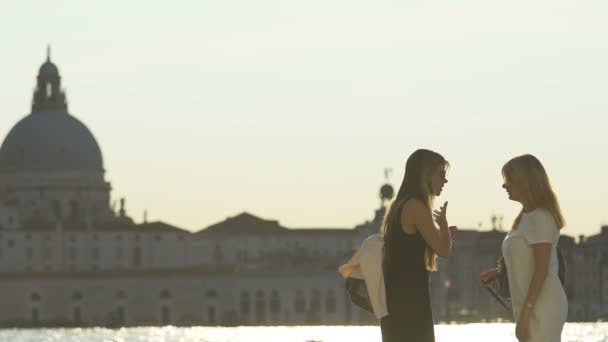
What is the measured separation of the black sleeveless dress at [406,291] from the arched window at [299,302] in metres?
151

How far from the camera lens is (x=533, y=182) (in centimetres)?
1312

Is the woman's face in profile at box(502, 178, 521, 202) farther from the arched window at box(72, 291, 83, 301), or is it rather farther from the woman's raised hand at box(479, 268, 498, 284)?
the arched window at box(72, 291, 83, 301)

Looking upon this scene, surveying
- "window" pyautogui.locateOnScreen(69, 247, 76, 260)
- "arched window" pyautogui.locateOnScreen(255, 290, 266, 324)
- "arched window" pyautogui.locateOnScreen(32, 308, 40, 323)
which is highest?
"window" pyautogui.locateOnScreen(69, 247, 76, 260)

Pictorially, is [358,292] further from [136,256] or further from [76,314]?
[136,256]

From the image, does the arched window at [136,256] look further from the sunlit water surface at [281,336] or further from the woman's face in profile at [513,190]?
the woman's face in profile at [513,190]

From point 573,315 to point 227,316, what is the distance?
937 inches

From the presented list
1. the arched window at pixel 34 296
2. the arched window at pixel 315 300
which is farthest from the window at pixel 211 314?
the arched window at pixel 34 296

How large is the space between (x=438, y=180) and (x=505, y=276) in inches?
26.4

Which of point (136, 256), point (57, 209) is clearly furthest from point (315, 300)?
point (57, 209)

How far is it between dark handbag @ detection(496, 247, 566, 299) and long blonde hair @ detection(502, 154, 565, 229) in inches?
10.9

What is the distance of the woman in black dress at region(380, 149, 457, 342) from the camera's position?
524 inches

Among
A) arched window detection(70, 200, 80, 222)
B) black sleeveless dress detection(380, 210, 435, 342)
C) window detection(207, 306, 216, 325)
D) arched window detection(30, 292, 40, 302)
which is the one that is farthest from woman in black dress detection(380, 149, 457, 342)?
arched window detection(70, 200, 80, 222)

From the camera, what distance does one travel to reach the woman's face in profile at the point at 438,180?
13.3 metres

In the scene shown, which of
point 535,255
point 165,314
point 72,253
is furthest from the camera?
point 72,253
